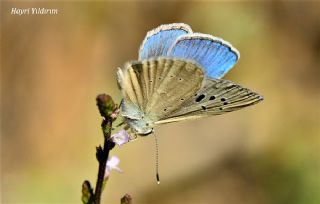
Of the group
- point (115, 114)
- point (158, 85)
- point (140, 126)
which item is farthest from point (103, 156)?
point (158, 85)

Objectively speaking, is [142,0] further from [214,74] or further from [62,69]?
[214,74]

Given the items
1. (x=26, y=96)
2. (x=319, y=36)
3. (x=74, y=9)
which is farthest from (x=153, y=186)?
(x=319, y=36)

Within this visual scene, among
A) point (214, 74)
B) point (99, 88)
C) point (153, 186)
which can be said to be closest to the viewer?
point (214, 74)

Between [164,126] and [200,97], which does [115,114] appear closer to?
[200,97]

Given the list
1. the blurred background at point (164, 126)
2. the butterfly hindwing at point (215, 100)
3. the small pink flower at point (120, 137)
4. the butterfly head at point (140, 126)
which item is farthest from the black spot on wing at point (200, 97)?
the blurred background at point (164, 126)

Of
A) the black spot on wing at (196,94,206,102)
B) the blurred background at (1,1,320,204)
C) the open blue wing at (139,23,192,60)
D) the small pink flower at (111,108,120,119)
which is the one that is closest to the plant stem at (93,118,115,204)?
the small pink flower at (111,108,120,119)

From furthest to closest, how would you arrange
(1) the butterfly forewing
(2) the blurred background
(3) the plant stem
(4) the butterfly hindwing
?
(2) the blurred background
(4) the butterfly hindwing
(1) the butterfly forewing
(3) the plant stem

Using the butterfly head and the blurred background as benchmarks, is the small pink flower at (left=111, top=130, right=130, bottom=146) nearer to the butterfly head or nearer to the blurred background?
the butterfly head
